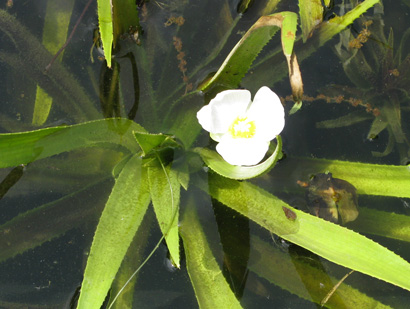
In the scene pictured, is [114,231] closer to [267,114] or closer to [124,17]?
[267,114]

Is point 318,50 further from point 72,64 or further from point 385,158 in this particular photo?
point 72,64

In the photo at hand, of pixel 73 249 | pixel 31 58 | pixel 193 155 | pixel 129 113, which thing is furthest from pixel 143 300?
pixel 31 58

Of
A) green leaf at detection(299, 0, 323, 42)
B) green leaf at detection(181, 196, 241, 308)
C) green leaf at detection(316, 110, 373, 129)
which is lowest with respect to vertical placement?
green leaf at detection(181, 196, 241, 308)

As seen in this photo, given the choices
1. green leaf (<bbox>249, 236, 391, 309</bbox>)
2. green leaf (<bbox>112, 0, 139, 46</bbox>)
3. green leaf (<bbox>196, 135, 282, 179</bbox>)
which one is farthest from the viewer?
green leaf (<bbox>249, 236, 391, 309</bbox>)

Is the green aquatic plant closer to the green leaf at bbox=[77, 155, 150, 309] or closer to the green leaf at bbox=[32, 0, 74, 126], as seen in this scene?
the green leaf at bbox=[77, 155, 150, 309]

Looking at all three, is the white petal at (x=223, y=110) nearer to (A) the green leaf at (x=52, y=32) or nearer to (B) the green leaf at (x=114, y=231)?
(B) the green leaf at (x=114, y=231)

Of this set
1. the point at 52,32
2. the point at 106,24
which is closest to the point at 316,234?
the point at 106,24

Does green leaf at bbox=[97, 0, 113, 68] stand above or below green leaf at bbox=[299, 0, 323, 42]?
above

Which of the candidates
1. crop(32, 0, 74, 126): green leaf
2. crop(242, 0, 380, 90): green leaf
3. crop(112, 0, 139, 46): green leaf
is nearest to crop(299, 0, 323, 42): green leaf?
crop(242, 0, 380, 90): green leaf
